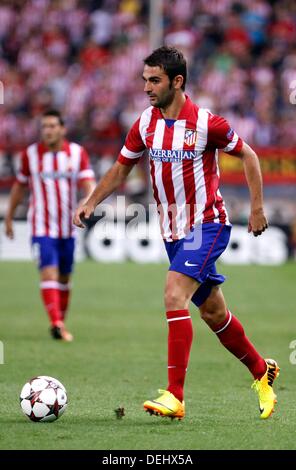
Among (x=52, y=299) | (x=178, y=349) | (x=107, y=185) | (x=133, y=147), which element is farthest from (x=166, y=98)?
(x=52, y=299)

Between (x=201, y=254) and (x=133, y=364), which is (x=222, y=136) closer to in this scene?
(x=201, y=254)

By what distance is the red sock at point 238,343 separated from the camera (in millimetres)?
6707

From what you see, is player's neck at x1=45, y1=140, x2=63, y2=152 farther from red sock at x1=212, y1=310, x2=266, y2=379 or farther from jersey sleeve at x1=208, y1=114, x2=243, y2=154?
red sock at x1=212, y1=310, x2=266, y2=379

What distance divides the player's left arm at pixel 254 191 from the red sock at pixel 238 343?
24.1 inches

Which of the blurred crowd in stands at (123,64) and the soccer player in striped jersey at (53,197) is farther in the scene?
Answer: the blurred crowd in stands at (123,64)

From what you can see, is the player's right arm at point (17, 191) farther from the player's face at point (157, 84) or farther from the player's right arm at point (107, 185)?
the player's face at point (157, 84)

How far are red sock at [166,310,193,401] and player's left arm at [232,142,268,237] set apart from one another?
A: 0.66 m

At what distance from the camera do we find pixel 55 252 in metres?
11.0

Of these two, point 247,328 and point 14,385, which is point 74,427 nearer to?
point 14,385

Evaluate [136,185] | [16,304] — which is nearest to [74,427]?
[16,304]

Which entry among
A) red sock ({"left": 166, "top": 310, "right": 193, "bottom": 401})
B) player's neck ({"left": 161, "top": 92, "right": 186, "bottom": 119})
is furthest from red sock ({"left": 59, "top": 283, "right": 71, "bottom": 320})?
red sock ({"left": 166, "top": 310, "right": 193, "bottom": 401})

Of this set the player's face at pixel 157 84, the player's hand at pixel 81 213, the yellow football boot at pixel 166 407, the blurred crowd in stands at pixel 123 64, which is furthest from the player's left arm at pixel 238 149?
the blurred crowd in stands at pixel 123 64

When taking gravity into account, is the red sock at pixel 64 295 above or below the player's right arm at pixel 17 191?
below

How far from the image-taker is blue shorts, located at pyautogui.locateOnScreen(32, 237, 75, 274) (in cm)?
1092
